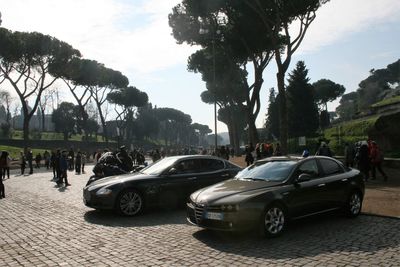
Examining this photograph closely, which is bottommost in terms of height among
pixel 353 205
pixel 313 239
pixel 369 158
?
pixel 313 239

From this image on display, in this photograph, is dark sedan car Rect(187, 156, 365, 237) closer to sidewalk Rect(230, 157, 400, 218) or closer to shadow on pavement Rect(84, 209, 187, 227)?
sidewalk Rect(230, 157, 400, 218)

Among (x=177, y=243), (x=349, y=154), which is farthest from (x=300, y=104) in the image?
(x=177, y=243)

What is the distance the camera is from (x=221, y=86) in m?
41.7

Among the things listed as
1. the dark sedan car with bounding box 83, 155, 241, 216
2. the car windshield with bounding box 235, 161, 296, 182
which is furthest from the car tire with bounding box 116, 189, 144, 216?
the car windshield with bounding box 235, 161, 296, 182

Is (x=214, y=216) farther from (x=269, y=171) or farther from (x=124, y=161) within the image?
(x=124, y=161)

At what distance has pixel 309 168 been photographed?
8.38 m

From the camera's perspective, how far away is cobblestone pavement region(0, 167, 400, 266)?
19.7ft

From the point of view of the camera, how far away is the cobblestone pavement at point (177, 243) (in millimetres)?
5992

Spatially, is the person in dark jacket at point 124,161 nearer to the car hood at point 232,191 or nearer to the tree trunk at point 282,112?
the car hood at point 232,191

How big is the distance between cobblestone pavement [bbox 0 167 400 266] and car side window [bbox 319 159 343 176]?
979 mm

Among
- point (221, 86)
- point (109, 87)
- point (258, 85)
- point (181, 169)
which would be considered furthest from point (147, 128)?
point (181, 169)

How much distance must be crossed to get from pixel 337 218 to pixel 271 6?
689 inches

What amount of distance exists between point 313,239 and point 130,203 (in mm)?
4258

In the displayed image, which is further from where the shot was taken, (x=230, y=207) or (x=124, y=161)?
(x=124, y=161)
